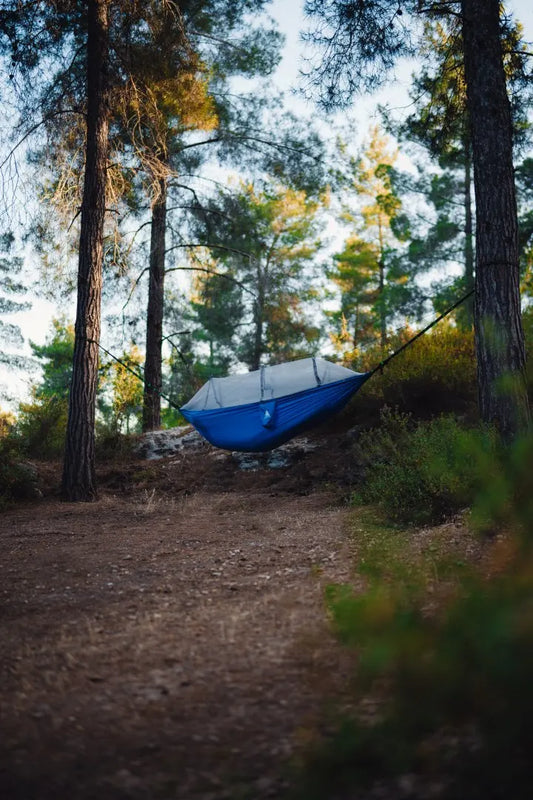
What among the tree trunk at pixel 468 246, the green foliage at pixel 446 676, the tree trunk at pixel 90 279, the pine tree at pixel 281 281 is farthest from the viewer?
the pine tree at pixel 281 281

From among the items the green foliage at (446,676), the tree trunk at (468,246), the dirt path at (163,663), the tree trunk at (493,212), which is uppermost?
the tree trunk at (468,246)

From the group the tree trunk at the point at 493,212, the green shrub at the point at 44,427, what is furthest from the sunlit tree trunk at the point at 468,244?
the green shrub at the point at 44,427

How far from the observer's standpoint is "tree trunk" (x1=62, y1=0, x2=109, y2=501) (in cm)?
450

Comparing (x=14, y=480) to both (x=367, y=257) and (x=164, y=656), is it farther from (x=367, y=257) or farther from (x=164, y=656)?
(x=367, y=257)

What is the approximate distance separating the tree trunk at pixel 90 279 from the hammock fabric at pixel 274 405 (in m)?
0.83

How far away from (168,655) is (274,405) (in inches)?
114

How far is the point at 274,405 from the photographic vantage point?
4.24m

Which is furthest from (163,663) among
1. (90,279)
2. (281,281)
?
(281,281)

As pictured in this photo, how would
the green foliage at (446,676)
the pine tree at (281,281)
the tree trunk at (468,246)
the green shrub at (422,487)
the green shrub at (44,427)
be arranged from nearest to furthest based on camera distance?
the green foliage at (446,676) < the green shrub at (422,487) < the green shrub at (44,427) < the tree trunk at (468,246) < the pine tree at (281,281)

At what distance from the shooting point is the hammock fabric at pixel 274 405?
13.9 feet

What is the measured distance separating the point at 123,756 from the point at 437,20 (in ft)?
15.1

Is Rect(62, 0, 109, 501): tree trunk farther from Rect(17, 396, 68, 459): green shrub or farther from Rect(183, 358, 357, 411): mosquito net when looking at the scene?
Rect(17, 396, 68, 459): green shrub

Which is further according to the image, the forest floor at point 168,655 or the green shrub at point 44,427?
the green shrub at point 44,427

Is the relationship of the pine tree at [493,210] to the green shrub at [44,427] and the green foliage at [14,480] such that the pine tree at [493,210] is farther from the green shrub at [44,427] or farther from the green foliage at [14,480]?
the green shrub at [44,427]
